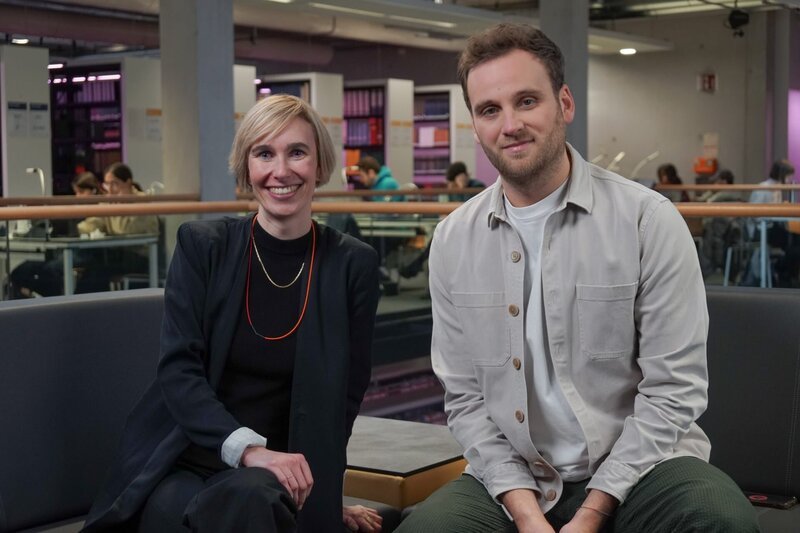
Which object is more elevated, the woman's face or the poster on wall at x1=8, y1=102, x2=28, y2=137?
the poster on wall at x1=8, y1=102, x2=28, y2=137

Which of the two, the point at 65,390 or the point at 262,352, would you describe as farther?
the point at 65,390

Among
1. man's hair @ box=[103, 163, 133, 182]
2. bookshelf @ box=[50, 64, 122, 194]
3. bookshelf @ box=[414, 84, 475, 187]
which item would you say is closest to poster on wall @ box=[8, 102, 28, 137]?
bookshelf @ box=[50, 64, 122, 194]

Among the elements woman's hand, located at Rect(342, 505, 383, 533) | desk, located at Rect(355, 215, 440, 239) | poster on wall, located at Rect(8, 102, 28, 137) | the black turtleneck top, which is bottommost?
woman's hand, located at Rect(342, 505, 383, 533)

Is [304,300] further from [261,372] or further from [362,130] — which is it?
[362,130]

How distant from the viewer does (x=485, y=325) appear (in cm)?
212

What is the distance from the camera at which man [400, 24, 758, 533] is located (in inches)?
78.5

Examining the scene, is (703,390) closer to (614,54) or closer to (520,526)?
(520,526)

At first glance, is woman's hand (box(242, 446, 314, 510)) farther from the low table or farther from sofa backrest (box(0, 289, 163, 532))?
sofa backrest (box(0, 289, 163, 532))

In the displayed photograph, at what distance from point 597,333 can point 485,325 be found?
0.21 m

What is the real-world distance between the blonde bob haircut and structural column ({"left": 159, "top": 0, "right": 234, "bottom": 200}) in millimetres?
6094

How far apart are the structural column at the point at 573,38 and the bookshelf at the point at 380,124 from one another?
167 inches

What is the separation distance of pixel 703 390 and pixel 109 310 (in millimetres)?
1306

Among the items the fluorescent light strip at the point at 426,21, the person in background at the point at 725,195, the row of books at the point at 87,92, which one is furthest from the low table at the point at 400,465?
the row of books at the point at 87,92

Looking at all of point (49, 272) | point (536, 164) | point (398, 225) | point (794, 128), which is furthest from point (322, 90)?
point (536, 164)
